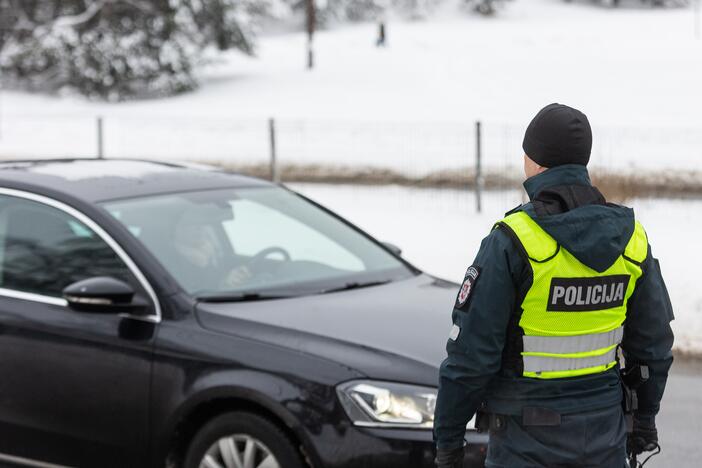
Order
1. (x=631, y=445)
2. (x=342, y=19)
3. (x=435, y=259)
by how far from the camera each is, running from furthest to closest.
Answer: (x=342, y=19) < (x=435, y=259) < (x=631, y=445)

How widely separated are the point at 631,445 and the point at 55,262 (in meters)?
2.65

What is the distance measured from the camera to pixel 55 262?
515 centimetres

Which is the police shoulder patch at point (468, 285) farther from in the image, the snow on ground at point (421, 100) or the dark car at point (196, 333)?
the snow on ground at point (421, 100)

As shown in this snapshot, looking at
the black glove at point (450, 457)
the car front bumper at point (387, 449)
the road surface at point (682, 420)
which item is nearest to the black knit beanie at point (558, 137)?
the black glove at point (450, 457)

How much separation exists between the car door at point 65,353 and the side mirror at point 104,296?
0.05m

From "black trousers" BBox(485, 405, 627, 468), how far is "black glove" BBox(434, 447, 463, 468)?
10 cm

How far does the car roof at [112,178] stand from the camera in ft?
17.3

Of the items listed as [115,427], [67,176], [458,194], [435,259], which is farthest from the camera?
[458,194]

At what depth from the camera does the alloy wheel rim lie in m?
4.32

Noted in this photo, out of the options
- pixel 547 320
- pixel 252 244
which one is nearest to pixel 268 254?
pixel 252 244

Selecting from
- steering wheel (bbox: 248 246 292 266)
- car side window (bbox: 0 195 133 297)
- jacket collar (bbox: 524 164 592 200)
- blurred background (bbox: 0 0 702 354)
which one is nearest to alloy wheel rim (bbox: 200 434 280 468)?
car side window (bbox: 0 195 133 297)

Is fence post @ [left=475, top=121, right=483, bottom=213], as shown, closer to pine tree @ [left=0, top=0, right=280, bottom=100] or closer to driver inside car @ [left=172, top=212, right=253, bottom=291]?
driver inside car @ [left=172, top=212, right=253, bottom=291]

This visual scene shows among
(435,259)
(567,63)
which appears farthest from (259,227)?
(567,63)

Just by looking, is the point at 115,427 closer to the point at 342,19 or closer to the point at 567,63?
the point at 567,63
